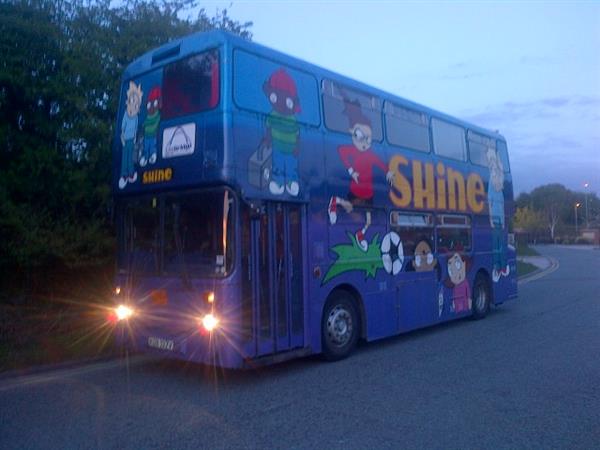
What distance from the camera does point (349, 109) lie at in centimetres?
983

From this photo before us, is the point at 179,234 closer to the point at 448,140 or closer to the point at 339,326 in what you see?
the point at 339,326

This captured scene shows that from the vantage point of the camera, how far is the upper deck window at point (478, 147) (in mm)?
13824

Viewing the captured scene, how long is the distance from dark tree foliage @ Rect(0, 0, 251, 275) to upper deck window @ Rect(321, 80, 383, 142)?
17.0ft

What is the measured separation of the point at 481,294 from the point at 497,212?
7.12ft

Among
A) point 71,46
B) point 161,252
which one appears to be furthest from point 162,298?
point 71,46

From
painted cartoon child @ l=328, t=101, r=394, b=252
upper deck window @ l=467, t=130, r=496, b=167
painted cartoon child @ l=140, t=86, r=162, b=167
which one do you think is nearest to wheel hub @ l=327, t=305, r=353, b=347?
painted cartoon child @ l=328, t=101, r=394, b=252

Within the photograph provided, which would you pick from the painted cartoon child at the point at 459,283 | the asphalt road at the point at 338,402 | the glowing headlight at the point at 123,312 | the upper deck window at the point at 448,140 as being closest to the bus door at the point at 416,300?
the asphalt road at the point at 338,402

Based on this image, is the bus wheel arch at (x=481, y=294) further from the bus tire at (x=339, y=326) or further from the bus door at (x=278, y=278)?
the bus door at (x=278, y=278)

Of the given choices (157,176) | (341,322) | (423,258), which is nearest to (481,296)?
(423,258)

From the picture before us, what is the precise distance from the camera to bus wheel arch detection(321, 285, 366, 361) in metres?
9.14

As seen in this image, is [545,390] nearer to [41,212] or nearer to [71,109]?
[41,212]

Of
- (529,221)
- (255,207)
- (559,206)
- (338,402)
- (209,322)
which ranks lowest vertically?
(338,402)

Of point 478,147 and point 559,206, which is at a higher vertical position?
point 559,206

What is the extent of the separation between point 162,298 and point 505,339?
21.6 feet
